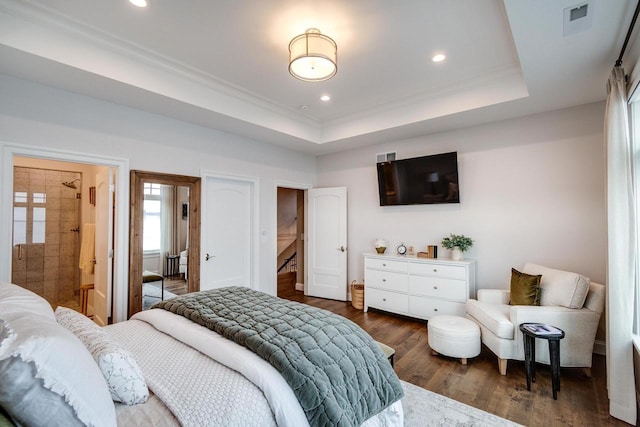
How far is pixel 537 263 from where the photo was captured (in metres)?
3.51

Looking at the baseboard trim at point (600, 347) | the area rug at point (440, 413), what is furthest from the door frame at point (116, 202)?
the baseboard trim at point (600, 347)

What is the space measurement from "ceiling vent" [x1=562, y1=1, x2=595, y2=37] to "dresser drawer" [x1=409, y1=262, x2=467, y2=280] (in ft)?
8.25

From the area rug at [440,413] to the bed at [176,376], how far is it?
1.45 ft

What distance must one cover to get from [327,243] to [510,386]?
3.32 m

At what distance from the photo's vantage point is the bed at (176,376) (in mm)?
888

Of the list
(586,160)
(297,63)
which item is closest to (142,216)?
(297,63)

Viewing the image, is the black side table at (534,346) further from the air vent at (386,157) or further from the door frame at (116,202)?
the door frame at (116,202)

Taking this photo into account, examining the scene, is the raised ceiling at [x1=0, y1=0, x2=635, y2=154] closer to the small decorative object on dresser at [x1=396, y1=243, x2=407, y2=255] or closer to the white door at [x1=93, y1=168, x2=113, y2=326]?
the white door at [x1=93, y1=168, x2=113, y2=326]

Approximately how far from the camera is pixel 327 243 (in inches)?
211

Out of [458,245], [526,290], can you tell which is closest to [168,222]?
[458,245]

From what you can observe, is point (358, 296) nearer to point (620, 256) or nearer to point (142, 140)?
point (620, 256)

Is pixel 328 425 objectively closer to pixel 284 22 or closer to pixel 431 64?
pixel 284 22

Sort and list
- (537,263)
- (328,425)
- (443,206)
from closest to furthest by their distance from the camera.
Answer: (328,425) < (537,263) < (443,206)

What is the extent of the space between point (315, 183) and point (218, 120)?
2.41 meters
